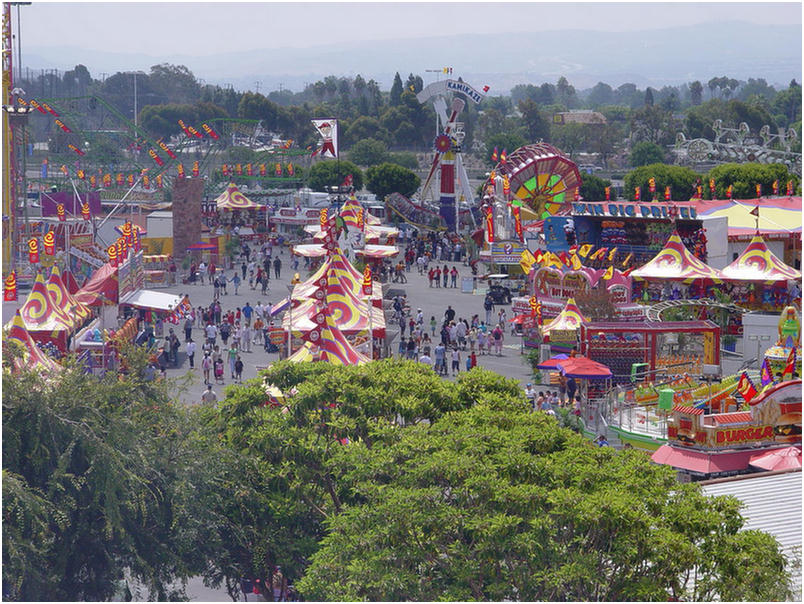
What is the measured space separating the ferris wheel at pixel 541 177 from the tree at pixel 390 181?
1918cm

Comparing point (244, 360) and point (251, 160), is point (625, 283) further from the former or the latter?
point (251, 160)

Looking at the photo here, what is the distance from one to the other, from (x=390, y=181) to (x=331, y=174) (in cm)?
399

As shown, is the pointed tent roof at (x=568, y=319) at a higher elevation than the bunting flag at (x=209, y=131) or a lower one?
lower

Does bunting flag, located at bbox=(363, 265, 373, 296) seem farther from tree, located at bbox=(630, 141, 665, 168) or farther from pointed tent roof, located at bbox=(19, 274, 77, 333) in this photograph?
tree, located at bbox=(630, 141, 665, 168)

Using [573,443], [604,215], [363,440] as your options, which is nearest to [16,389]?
[363,440]

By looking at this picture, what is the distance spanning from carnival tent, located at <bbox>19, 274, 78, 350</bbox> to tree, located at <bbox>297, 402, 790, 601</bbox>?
1490cm

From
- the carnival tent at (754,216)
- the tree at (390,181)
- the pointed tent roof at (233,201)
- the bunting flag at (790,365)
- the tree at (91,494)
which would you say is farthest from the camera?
the tree at (390,181)

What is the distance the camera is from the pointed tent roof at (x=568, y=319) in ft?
98.4

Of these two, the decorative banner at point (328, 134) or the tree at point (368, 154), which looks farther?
the tree at point (368, 154)

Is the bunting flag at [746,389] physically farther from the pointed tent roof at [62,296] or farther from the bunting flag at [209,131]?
the bunting flag at [209,131]

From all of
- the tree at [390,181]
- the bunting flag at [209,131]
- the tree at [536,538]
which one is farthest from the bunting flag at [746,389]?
the tree at [390,181]

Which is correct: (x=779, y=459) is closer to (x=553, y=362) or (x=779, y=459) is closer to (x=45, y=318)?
(x=553, y=362)

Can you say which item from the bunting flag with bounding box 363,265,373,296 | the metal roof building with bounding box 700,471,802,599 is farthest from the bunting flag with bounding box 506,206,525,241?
the metal roof building with bounding box 700,471,802,599

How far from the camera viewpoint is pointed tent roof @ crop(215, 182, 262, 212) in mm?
58566
